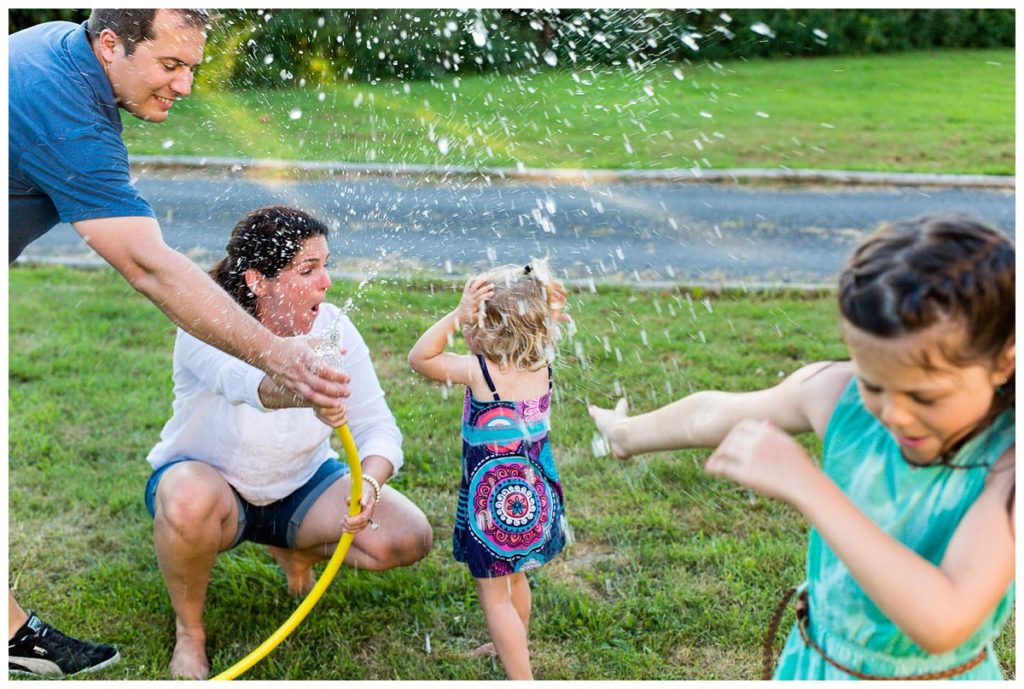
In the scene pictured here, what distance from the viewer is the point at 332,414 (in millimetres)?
3096

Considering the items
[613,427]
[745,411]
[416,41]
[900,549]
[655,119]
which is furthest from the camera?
[655,119]

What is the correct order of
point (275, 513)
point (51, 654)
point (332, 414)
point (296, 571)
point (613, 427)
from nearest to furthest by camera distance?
1. point (613, 427)
2. point (332, 414)
3. point (51, 654)
4. point (275, 513)
5. point (296, 571)

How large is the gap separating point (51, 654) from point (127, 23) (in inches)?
73.3

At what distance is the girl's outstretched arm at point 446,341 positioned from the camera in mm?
3162

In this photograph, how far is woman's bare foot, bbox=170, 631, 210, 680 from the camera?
3.36 meters

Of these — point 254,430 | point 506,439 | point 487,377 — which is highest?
point 487,377

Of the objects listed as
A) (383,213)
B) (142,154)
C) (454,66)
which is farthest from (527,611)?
(142,154)

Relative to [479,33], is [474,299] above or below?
above

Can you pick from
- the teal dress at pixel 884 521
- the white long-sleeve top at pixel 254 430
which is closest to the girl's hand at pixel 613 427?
the teal dress at pixel 884 521

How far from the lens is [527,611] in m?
3.34

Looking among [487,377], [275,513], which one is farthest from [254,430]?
[487,377]

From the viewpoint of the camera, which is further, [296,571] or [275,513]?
[296,571]

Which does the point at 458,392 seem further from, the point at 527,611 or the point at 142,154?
the point at 142,154

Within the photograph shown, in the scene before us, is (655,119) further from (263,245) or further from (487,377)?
(487,377)
